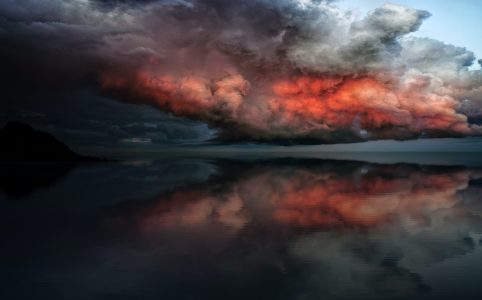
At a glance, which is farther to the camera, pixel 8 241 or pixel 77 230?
pixel 77 230

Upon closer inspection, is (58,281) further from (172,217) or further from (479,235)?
(479,235)

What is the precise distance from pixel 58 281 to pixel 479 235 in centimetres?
3084

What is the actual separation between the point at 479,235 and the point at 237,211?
24440 mm

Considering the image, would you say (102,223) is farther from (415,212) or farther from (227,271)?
(415,212)

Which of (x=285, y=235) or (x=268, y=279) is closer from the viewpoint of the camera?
(x=268, y=279)

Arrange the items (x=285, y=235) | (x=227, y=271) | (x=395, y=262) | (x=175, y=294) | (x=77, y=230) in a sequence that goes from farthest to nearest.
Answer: (x=77, y=230), (x=285, y=235), (x=395, y=262), (x=227, y=271), (x=175, y=294)

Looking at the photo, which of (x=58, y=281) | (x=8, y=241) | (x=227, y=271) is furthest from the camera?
(x=8, y=241)

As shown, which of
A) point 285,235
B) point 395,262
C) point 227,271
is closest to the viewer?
point 227,271

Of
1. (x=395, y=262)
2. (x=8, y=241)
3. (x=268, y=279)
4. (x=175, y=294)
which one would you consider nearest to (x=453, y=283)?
(x=395, y=262)

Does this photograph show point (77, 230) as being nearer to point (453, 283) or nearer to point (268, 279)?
point (268, 279)

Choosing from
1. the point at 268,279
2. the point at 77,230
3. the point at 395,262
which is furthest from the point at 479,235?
the point at 77,230

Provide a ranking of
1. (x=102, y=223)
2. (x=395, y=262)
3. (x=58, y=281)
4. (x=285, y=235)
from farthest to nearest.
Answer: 1. (x=102, y=223)
2. (x=285, y=235)
3. (x=395, y=262)
4. (x=58, y=281)

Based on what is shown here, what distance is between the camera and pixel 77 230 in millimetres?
36281

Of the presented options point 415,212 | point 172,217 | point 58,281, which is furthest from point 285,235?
point 415,212
